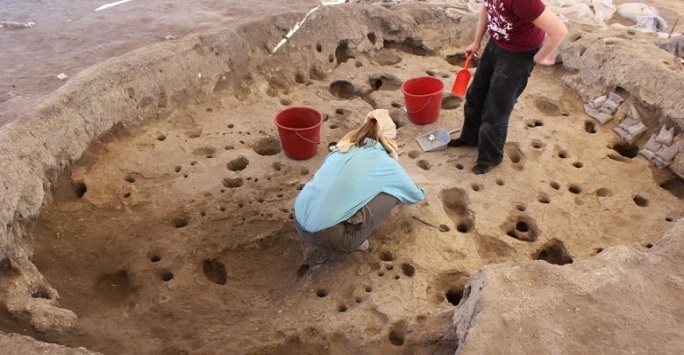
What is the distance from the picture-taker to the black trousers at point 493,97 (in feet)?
12.8

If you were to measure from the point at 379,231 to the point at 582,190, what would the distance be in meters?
1.75

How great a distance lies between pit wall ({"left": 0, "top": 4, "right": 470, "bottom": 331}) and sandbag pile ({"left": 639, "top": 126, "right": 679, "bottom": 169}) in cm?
245

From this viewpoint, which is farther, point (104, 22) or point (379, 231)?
point (104, 22)

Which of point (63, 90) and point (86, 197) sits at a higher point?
point (63, 90)

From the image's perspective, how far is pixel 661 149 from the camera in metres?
4.48

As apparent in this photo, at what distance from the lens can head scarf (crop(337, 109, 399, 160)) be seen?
334 centimetres

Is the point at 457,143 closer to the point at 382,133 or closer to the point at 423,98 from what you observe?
the point at 423,98

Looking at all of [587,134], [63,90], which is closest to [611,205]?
[587,134]

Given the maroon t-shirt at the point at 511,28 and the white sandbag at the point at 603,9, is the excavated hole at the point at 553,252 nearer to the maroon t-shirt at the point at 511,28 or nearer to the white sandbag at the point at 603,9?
the maroon t-shirt at the point at 511,28

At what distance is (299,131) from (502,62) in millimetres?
1663

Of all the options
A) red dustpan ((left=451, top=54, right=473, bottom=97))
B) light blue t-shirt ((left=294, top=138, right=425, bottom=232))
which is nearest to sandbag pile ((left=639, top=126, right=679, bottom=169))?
red dustpan ((left=451, top=54, right=473, bottom=97))

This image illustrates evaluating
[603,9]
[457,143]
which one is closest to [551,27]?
[457,143]

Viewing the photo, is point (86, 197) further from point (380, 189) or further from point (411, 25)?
point (411, 25)

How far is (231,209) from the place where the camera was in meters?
4.09
